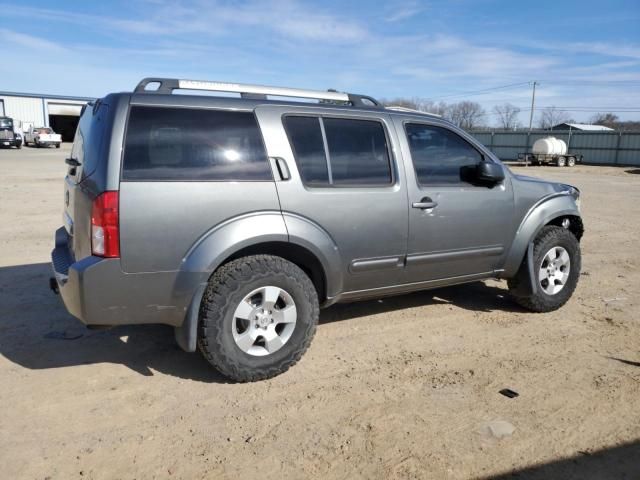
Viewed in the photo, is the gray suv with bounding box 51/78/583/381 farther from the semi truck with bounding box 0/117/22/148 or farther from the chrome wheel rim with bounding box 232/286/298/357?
the semi truck with bounding box 0/117/22/148

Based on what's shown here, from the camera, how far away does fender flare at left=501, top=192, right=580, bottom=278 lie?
4910 millimetres

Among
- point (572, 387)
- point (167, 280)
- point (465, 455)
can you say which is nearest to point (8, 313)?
point (167, 280)

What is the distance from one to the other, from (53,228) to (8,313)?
170 inches

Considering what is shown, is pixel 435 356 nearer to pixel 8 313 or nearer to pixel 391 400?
pixel 391 400

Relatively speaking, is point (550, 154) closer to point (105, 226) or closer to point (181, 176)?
point (181, 176)

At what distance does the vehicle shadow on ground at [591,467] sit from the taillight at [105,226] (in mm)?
2429

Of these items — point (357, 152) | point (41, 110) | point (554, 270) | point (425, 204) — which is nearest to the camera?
point (357, 152)

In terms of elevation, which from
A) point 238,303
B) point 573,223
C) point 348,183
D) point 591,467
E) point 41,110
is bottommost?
point 591,467

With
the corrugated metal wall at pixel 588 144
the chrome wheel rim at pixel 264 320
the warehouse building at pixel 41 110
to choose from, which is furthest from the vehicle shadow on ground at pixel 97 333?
the warehouse building at pixel 41 110

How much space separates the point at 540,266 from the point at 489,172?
1.18m

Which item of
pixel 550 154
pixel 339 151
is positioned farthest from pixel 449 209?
pixel 550 154

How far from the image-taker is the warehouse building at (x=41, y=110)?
53.3 meters

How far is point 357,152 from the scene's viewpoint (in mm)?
4141

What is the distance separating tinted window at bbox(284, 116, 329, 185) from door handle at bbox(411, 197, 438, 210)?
2.62 feet
